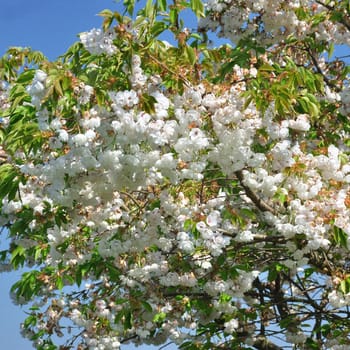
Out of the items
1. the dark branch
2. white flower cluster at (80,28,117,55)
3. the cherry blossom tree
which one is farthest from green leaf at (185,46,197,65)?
the dark branch

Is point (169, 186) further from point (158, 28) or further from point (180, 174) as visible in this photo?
point (158, 28)

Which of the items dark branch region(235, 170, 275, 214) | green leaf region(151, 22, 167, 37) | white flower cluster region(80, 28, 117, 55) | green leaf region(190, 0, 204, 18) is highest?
green leaf region(190, 0, 204, 18)

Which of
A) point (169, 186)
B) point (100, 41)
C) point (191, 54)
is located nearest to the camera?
point (100, 41)

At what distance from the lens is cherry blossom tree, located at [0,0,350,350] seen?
13.5 feet

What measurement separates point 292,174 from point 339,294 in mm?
1200

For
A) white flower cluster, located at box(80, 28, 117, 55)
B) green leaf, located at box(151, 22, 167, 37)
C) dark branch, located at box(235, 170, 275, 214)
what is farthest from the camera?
dark branch, located at box(235, 170, 275, 214)

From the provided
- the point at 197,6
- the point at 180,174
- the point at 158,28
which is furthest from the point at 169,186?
the point at 197,6

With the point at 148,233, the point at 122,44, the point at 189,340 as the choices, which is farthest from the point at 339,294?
the point at 122,44

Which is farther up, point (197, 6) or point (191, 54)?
point (197, 6)

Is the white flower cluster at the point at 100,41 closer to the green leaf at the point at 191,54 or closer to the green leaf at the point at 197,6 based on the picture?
the green leaf at the point at 191,54

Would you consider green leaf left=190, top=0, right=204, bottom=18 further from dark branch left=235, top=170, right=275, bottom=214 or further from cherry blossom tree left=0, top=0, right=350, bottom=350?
dark branch left=235, top=170, right=275, bottom=214

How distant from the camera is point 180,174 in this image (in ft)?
14.3

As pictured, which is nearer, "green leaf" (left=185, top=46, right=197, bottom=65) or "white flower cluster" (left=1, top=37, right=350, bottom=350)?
"white flower cluster" (left=1, top=37, right=350, bottom=350)

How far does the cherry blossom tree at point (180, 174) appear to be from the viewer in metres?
4.11
